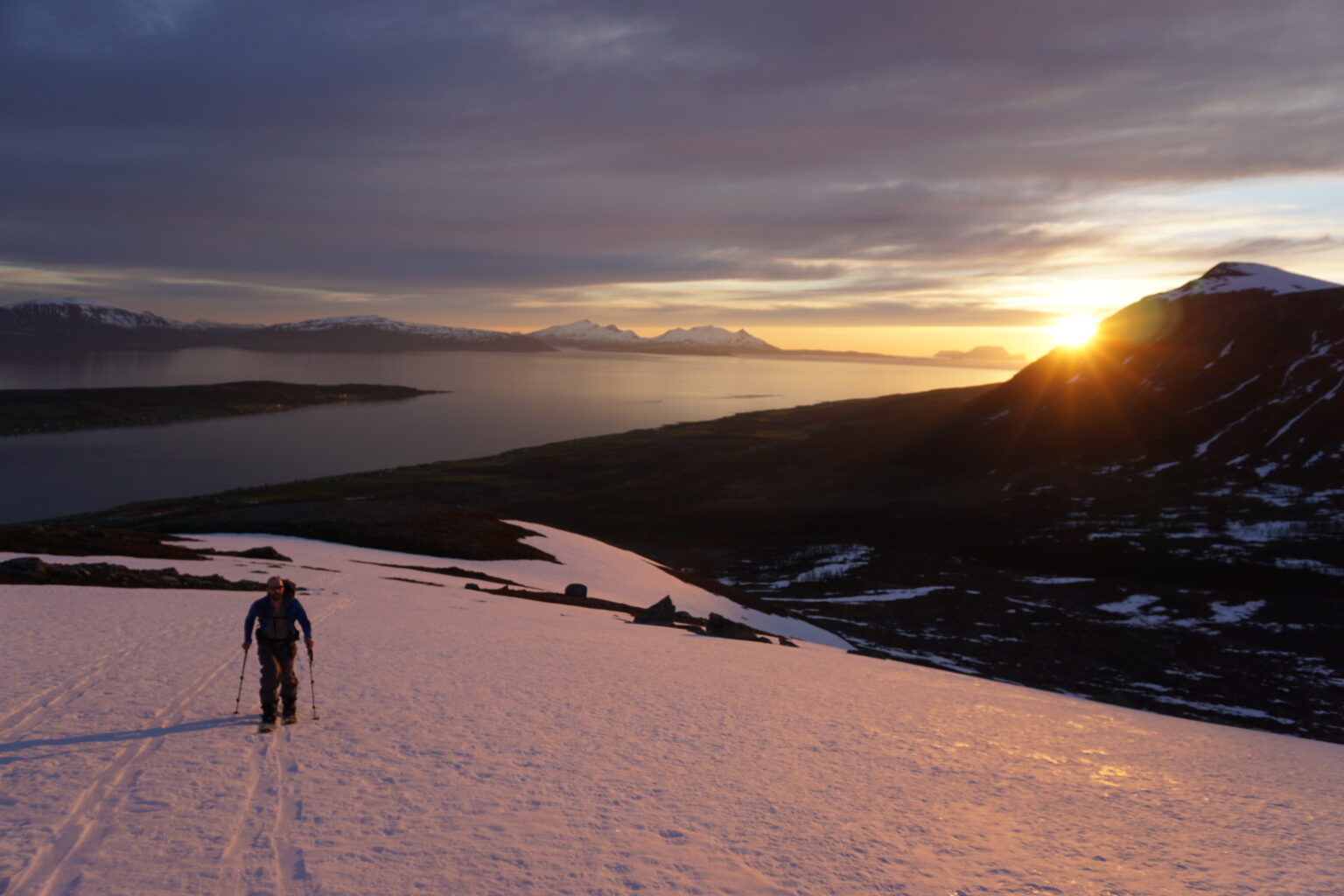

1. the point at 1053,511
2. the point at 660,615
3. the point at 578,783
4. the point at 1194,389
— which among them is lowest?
the point at 1053,511

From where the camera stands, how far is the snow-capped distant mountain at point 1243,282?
13875 centimetres

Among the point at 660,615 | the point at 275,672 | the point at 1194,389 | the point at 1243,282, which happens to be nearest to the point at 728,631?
the point at 660,615

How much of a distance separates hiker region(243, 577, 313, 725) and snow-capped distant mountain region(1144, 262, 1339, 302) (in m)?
167

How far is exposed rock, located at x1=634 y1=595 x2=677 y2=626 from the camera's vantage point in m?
34.6

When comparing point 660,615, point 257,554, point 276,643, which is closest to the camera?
point 276,643

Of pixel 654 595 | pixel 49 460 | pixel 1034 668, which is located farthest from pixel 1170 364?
pixel 49 460

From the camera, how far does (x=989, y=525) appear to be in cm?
9162

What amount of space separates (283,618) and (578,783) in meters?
6.25

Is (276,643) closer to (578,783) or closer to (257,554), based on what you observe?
(578,783)

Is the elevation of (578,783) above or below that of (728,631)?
above

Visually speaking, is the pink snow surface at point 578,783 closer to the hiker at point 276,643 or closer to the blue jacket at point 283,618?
the hiker at point 276,643

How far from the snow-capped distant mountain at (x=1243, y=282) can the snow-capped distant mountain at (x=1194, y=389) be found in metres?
0.32

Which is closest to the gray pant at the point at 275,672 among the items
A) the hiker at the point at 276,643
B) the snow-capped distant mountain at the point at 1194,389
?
the hiker at the point at 276,643

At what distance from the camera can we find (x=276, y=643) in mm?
13430
